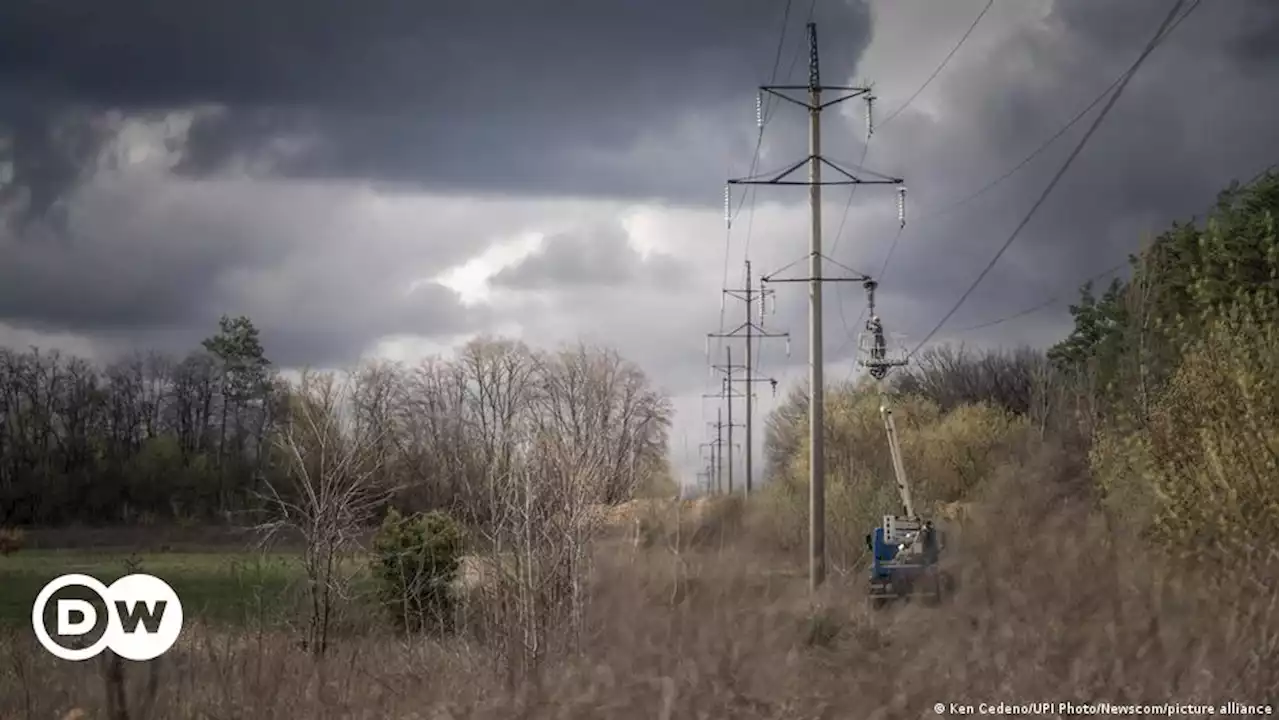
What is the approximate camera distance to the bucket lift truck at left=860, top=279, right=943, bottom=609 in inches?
875

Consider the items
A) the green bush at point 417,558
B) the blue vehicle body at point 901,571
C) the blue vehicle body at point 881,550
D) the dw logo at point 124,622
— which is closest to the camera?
the dw logo at point 124,622

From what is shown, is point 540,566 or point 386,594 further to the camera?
point 386,594

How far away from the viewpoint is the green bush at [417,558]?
85.2 feet

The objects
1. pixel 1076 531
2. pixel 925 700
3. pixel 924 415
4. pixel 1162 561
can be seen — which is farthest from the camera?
pixel 924 415

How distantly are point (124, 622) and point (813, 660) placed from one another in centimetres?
800

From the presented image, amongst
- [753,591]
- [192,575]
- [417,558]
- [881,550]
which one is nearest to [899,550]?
[881,550]

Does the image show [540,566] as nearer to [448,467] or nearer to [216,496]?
[448,467]

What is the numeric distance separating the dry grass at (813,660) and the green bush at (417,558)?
22.3 ft

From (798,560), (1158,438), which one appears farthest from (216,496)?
(1158,438)

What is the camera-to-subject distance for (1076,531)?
18797 millimetres

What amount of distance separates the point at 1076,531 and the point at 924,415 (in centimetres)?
2981

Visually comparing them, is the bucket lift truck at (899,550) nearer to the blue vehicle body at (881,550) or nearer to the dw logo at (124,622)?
the blue vehicle body at (881,550)

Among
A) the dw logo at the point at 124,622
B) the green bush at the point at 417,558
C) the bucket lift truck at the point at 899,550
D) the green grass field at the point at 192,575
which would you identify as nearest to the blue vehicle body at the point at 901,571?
the bucket lift truck at the point at 899,550

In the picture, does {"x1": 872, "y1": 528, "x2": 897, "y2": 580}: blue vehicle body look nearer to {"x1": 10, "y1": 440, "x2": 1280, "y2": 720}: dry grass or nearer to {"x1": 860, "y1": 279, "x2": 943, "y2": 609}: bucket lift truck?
{"x1": 860, "y1": 279, "x2": 943, "y2": 609}: bucket lift truck
